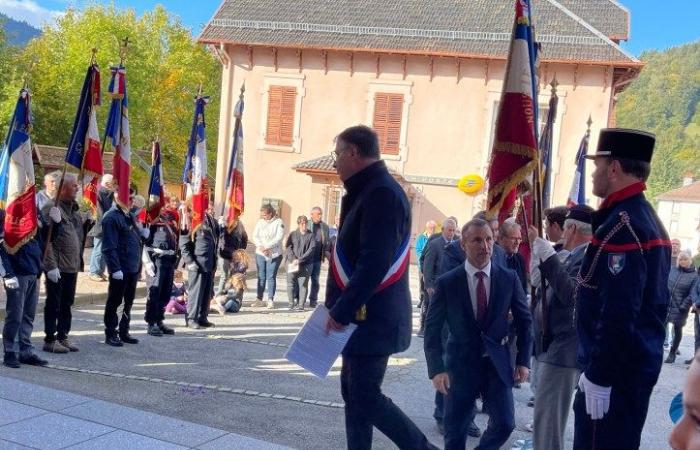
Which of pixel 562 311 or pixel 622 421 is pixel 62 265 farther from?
pixel 622 421

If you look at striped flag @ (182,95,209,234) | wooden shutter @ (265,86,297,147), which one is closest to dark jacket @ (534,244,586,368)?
striped flag @ (182,95,209,234)

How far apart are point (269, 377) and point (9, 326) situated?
8.76 feet

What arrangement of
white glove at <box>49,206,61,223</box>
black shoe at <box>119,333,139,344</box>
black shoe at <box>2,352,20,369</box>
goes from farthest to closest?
black shoe at <box>119,333,139,344</box> → white glove at <box>49,206,61,223</box> → black shoe at <box>2,352,20,369</box>

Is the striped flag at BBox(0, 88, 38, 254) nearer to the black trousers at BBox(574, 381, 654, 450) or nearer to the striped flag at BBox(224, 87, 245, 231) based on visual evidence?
the striped flag at BBox(224, 87, 245, 231)

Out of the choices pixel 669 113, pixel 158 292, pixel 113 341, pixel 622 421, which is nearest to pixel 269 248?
pixel 158 292

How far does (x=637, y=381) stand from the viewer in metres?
3.31

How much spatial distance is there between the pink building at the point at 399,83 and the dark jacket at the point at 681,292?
39.1ft

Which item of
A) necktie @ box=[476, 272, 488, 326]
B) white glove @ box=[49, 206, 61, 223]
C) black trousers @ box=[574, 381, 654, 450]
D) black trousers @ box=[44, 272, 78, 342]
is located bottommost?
black trousers @ box=[44, 272, 78, 342]

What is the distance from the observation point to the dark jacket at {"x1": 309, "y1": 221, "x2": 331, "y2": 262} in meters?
13.5

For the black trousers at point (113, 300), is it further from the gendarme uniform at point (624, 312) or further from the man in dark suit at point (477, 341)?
the gendarme uniform at point (624, 312)

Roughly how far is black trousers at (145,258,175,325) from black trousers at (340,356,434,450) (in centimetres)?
606

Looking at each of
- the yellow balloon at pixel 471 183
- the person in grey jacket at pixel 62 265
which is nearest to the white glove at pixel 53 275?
the person in grey jacket at pixel 62 265

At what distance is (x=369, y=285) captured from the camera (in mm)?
3852

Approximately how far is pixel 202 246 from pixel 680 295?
789 cm
